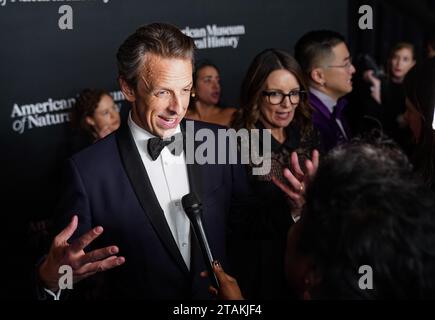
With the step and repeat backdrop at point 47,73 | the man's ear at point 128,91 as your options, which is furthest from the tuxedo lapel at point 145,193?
the step and repeat backdrop at point 47,73

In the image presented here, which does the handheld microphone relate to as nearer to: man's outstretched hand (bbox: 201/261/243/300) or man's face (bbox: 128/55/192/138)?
man's outstretched hand (bbox: 201/261/243/300)

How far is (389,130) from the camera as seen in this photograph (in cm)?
385

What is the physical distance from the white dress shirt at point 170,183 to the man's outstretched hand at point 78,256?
319 millimetres

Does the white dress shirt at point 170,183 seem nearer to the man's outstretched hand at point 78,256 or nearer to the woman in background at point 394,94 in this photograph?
the man's outstretched hand at point 78,256

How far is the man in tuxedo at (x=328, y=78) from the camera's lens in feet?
9.39

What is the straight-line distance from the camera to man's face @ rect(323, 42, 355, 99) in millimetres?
2955

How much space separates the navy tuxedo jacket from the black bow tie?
0.05 m

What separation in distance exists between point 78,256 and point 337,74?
6.45 feet

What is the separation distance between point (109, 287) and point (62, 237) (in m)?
0.44

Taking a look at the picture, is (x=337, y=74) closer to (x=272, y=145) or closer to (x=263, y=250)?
(x=272, y=145)

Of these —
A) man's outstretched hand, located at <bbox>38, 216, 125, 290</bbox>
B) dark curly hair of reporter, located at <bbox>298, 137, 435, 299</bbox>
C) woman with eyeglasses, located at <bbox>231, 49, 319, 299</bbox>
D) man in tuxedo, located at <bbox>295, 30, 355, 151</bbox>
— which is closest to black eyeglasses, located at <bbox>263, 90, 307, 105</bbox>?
woman with eyeglasses, located at <bbox>231, 49, 319, 299</bbox>

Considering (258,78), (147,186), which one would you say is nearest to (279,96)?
(258,78)
